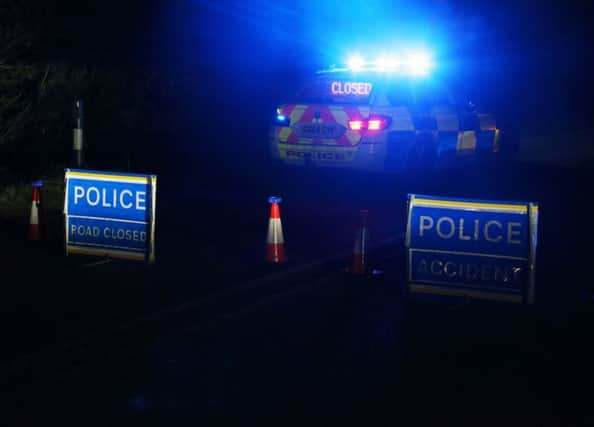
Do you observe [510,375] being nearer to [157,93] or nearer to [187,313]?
[187,313]

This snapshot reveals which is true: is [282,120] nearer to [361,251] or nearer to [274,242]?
[274,242]

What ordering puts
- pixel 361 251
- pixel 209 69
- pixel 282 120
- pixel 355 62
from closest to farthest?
pixel 361 251 < pixel 282 120 < pixel 355 62 < pixel 209 69

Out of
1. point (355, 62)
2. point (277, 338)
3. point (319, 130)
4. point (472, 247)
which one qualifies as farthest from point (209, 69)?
point (277, 338)

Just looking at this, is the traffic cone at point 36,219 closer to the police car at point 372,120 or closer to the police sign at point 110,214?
the police sign at point 110,214

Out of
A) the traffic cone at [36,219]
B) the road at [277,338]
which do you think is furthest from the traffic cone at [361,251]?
the traffic cone at [36,219]

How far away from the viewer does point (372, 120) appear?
1405cm

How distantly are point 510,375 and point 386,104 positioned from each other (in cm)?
839

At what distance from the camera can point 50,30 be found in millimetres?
14227

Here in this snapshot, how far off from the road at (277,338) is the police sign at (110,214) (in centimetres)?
21

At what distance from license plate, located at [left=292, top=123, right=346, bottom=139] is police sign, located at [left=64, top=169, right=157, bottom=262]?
17.2ft

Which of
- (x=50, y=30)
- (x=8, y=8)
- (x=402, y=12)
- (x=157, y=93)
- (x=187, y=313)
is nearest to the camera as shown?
(x=187, y=313)

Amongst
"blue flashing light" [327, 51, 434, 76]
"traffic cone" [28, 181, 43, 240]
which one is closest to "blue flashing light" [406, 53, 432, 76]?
"blue flashing light" [327, 51, 434, 76]

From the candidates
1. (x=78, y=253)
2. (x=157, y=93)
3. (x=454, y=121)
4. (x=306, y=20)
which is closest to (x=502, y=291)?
(x=78, y=253)

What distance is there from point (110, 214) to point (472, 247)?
3538 millimetres
